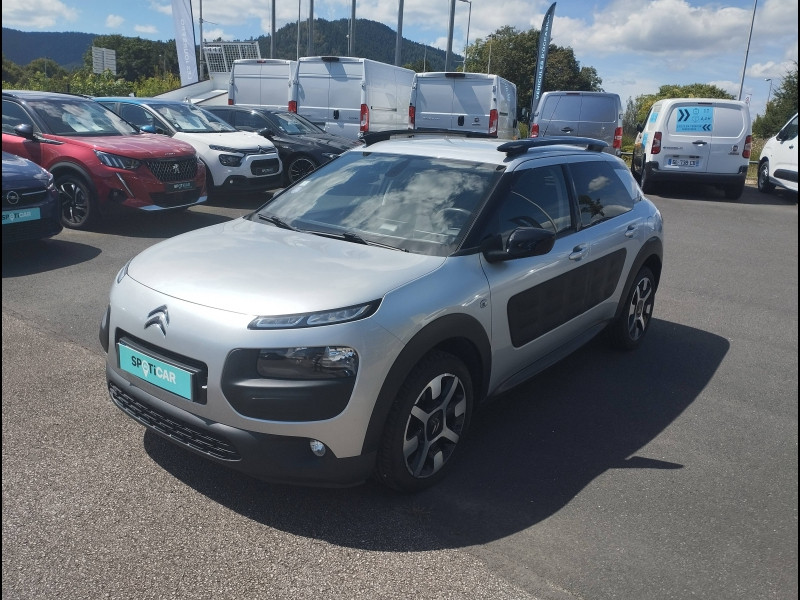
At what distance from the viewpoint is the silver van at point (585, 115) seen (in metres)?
16.4

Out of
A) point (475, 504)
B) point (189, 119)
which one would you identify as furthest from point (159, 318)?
point (189, 119)

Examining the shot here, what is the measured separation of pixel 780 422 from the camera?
4.25 m

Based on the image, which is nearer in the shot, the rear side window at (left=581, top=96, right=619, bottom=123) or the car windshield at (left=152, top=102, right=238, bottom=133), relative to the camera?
the car windshield at (left=152, top=102, right=238, bottom=133)

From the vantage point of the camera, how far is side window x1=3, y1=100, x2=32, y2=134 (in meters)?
9.18

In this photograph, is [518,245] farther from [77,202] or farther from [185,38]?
[185,38]

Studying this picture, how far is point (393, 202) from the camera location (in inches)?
159

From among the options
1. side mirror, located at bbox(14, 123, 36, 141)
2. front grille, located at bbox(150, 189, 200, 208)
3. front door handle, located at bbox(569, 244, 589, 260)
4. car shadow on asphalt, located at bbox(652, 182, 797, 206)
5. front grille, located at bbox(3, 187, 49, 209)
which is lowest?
car shadow on asphalt, located at bbox(652, 182, 797, 206)

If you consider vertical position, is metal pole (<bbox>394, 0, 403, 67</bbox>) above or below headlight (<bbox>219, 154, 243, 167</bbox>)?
above

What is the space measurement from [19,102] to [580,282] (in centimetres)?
833

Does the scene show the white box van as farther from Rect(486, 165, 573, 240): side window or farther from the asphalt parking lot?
Rect(486, 165, 573, 240): side window

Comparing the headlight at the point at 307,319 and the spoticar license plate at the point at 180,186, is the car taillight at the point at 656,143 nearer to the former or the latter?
the spoticar license plate at the point at 180,186

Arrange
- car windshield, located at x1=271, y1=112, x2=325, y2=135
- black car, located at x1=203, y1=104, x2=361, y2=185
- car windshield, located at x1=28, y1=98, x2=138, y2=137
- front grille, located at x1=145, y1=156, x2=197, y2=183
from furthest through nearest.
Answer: car windshield, located at x1=271, y1=112, x2=325, y2=135 < black car, located at x1=203, y1=104, x2=361, y2=185 < car windshield, located at x1=28, y1=98, x2=138, y2=137 < front grille, located at x1=145, y1=156, x2=197, y2=183

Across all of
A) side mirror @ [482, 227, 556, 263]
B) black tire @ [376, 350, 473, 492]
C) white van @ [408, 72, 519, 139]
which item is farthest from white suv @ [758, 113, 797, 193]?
black tire @ [376, 350, 473, 492]

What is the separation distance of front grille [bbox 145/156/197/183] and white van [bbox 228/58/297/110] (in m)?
7.77
